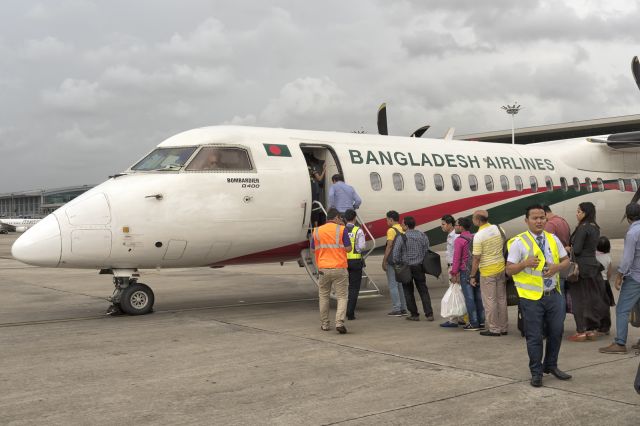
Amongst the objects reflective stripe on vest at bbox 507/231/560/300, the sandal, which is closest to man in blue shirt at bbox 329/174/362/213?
the sandal

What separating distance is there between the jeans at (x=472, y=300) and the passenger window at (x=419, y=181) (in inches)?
175

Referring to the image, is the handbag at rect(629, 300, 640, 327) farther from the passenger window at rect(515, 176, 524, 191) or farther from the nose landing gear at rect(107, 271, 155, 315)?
the passenger window at rect(515, 176, 524, 191)

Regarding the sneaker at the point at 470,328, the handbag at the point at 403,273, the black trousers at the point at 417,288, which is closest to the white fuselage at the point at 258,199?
the handbag at the point at 403,273

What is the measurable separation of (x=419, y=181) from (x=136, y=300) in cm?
667

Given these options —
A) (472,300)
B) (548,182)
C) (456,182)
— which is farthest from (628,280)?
(548,182)

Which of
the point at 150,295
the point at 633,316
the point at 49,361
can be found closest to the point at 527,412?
the point at 633,316

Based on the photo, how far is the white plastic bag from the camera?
9594mm

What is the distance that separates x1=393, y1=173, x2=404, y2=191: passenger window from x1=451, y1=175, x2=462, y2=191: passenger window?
1.63 metres

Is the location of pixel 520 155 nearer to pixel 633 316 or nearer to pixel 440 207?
pixel 440 207

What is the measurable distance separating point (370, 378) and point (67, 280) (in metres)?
14.6

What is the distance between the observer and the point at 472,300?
960 cm

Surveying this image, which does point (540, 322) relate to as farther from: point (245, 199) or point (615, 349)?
point (245, 199)

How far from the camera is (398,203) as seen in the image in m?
13.5

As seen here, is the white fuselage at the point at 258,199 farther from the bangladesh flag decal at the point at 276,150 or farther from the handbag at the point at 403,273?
the handbag at the point at 403,273
